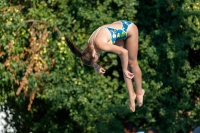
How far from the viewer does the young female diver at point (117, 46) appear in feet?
27.6

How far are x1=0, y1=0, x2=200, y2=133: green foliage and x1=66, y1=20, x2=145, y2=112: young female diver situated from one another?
2975 mm

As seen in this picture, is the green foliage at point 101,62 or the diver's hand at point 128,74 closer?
the diver's hand at point 128,74

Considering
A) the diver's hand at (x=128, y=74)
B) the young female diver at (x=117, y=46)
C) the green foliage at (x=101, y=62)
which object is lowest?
the green foliage at (x=101, y=62)

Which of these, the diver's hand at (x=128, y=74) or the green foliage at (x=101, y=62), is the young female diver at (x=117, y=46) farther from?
the green foliage at (x=101, y=62)

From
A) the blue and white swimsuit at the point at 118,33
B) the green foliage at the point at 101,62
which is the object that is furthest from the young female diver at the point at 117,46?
the green foliage at the point at 101,62

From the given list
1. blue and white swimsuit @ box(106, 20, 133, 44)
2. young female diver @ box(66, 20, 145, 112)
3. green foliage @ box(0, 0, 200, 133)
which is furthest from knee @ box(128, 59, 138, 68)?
green foliage @ box(0, 0, 200, 133)

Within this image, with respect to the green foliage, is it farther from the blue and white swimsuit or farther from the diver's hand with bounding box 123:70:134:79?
the diver's hand with bounding box 123:70:134:79

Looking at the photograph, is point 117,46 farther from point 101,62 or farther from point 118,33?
point 101,62

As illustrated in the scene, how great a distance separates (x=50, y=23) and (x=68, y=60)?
67 cm

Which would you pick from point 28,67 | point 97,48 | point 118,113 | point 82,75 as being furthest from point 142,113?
point 97,48

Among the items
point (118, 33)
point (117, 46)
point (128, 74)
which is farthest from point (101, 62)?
point (117, 46)

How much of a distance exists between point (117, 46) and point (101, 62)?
4.16 meters

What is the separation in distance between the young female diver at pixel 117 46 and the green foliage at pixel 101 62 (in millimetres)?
2975

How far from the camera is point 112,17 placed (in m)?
12.2
